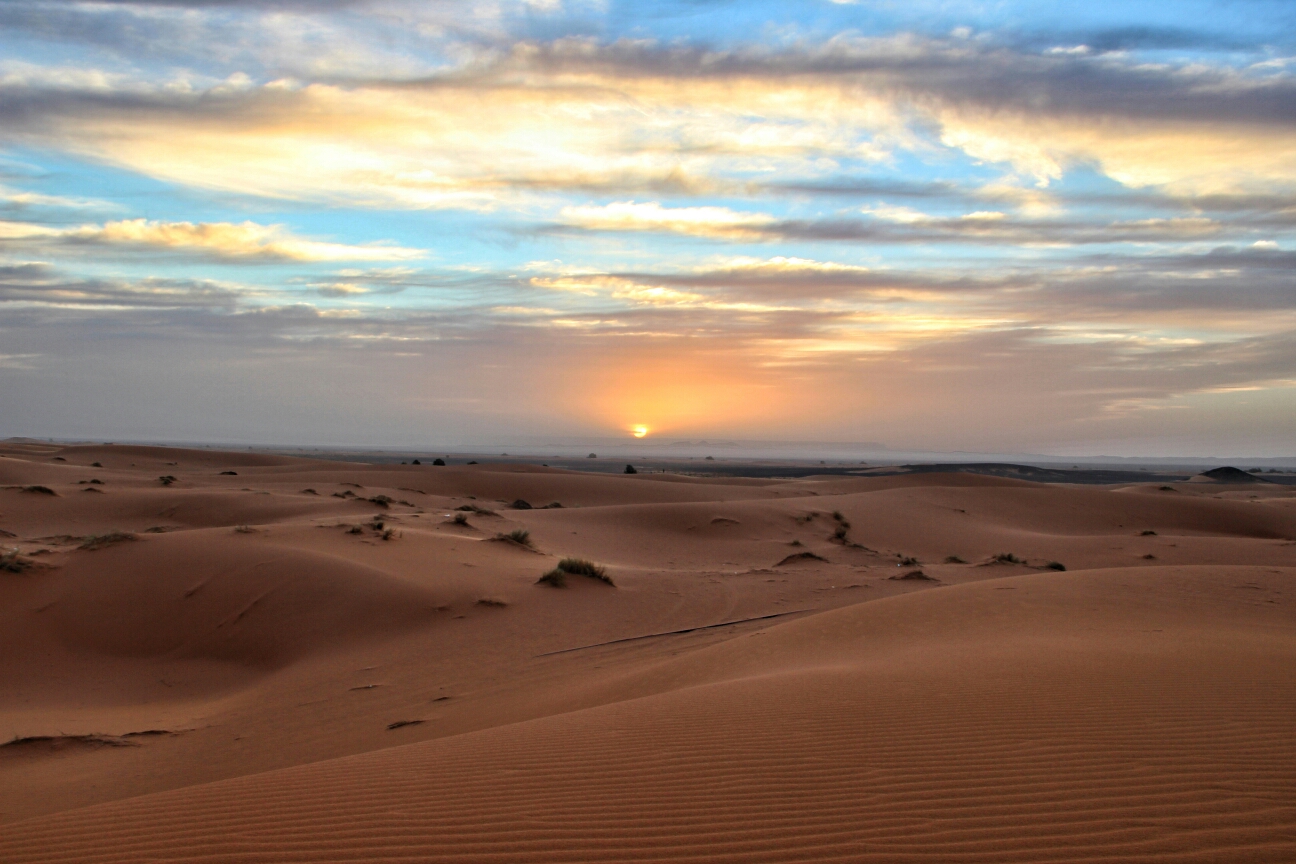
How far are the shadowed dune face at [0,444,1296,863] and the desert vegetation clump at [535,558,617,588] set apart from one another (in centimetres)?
31

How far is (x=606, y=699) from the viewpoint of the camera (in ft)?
27.5

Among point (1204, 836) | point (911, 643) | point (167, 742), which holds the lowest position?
point (167, 742)

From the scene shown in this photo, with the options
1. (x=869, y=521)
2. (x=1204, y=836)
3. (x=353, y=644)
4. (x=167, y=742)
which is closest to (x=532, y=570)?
(x=353, y=644)

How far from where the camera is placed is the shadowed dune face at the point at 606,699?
4.11 m

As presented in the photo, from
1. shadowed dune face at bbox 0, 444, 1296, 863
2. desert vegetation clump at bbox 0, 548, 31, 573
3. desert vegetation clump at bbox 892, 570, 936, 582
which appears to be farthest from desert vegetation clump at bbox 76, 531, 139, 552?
desert vegetation clump at bbox 892, 570, 936, 582

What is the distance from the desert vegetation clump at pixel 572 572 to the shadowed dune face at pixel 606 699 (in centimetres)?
31

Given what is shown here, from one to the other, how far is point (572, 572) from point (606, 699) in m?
6.97

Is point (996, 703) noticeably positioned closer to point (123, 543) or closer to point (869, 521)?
point (123, 543)

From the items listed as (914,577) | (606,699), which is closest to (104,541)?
(606,699)

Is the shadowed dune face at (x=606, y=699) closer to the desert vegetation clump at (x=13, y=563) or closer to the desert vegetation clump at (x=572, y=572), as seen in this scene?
the desert vegetation clump at (x=13, y=563)

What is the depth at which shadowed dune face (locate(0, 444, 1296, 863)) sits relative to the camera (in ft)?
13.5

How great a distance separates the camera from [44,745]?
26.9ft

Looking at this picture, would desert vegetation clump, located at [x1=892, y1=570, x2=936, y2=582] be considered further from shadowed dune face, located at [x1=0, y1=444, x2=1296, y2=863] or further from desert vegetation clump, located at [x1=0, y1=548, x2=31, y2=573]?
desert vegetation clump, located at [x1=0, y1=548, x2=31, y2=573]

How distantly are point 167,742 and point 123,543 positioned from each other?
24.0 ft
